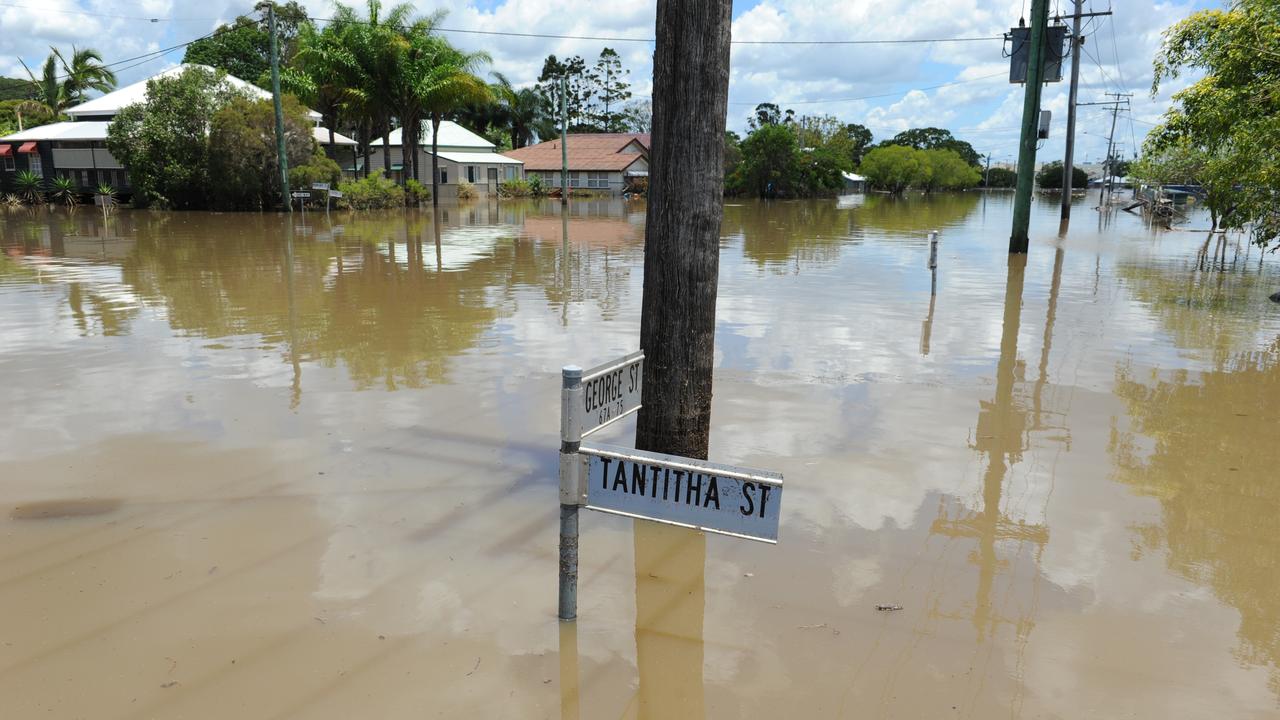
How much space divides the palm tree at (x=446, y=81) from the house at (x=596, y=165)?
2086 centimetres

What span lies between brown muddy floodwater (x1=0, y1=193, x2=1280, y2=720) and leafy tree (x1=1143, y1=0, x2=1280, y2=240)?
102 inches

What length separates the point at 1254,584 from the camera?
15.4 ft

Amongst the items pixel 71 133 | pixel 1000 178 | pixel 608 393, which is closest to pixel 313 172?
pixel 71 133

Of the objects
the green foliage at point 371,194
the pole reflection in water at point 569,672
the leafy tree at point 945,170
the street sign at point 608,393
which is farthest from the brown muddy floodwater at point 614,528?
the leafy tree at point 945,170

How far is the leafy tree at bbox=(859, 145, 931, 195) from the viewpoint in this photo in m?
97.1

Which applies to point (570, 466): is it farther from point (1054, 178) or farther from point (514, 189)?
point (1054, 178)

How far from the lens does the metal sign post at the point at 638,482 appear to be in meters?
3.27

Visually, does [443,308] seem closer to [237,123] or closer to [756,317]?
[756,317]

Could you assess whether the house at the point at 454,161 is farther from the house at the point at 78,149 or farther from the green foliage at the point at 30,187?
the green foliage at the point at 30,187

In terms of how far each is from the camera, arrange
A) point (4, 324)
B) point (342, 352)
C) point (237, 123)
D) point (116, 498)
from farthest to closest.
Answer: point (237, 123) < point (4, 324) < point (342, 352) < point (116, 498)

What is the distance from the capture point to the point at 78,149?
43062mm

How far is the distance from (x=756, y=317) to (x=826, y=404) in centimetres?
474

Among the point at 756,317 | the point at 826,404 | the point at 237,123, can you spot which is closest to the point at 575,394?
the point at 826,404

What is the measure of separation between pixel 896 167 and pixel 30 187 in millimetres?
78772
